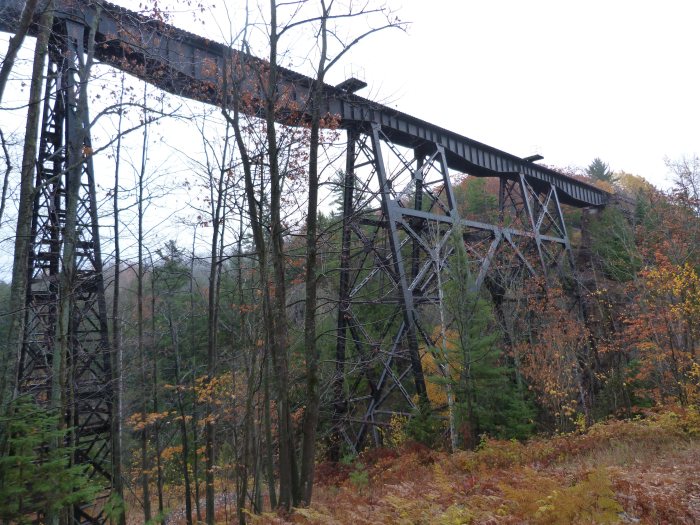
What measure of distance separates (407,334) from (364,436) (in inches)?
135

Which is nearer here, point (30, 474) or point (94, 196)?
point (30, 474)

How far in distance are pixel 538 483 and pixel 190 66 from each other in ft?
31.7

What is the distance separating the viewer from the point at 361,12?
24.3ft

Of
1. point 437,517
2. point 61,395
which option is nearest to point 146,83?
point 61,395

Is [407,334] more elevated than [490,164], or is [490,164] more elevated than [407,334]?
[490,164]

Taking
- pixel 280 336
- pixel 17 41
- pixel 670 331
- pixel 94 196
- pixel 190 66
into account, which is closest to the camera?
pixel 17 41

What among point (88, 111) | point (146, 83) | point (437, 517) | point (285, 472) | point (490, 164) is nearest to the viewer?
point (437, 517)

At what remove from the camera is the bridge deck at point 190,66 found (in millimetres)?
8422

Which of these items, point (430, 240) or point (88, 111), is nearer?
Result: point (88, 111)

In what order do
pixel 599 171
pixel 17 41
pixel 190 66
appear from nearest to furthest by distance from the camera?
pixel 17 41, pixel 190 66, pixel 599 171

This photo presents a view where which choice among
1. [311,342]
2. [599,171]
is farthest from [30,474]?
[599,171]

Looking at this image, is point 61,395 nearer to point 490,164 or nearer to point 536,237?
point 490,164

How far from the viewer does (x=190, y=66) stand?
34.4 ft

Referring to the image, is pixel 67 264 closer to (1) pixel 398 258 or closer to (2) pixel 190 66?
Answer: (2) pixel 190 66
